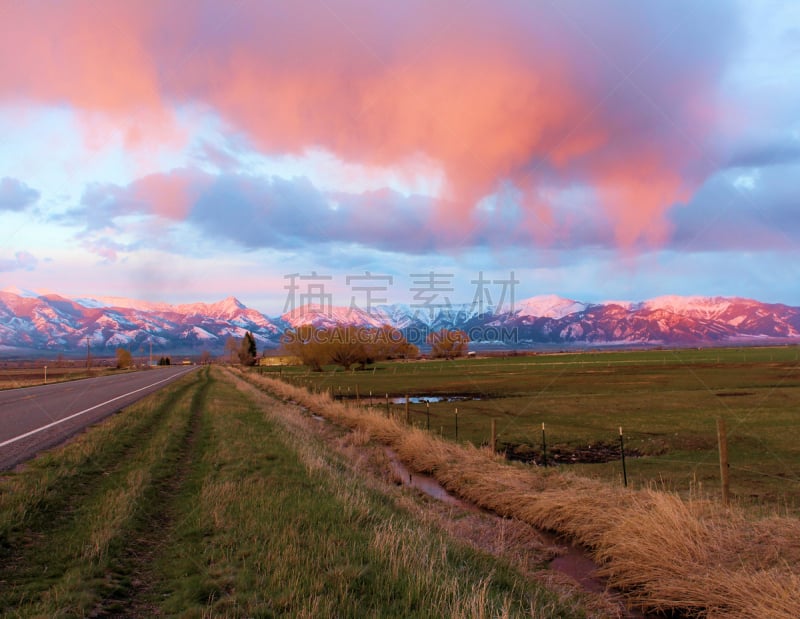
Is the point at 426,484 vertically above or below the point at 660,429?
below

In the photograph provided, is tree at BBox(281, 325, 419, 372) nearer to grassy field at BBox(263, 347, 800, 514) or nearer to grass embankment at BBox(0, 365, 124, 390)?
grass embankment at BBox(0, 365, 124, 390)

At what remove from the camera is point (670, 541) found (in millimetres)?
9062

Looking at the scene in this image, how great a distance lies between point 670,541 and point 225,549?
7336 millimetres

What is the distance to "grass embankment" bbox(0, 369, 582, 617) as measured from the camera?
218 inches

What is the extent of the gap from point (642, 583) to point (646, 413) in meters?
24.1

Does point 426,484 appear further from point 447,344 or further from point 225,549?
point 447,344

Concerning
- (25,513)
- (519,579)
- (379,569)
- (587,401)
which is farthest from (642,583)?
(587,401)

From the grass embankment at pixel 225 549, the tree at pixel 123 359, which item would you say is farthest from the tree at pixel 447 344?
the grass embankment at pixel 225 549

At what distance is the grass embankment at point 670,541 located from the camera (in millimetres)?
7492

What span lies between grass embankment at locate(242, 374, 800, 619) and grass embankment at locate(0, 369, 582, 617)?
222 centimetres

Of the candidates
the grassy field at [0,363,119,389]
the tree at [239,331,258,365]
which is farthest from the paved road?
the tree at [239,331,258,365]

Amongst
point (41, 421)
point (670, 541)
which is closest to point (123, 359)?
point (41, 421)

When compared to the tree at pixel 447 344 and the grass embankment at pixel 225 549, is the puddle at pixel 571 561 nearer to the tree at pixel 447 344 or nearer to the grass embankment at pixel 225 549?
the grass embankment at pixel 225 549

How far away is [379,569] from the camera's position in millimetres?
6383
